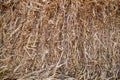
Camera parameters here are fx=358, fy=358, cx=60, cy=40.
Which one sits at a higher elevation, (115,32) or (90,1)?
(90,1)

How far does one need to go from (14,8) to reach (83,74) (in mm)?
619

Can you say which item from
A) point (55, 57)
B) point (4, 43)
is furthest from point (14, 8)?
point (55, 57)

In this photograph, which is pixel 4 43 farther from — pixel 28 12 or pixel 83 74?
pixel 83 74

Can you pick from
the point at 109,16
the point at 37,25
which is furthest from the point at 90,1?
the point at 37,25

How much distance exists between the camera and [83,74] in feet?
7.66

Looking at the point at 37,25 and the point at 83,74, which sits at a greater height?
the point at 37,25

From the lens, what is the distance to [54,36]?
7.57ft

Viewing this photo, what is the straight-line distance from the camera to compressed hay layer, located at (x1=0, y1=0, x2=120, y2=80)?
90.2 inches

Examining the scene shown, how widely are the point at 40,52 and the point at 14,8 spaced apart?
1.08ft

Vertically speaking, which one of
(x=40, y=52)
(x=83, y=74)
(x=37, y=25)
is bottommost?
(x=83, y=74)

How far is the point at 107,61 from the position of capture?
7.80 feet

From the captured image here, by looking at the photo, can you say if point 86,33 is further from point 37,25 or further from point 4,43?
point 4,43

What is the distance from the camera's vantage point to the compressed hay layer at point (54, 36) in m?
2.29

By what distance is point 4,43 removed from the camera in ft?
7.63
